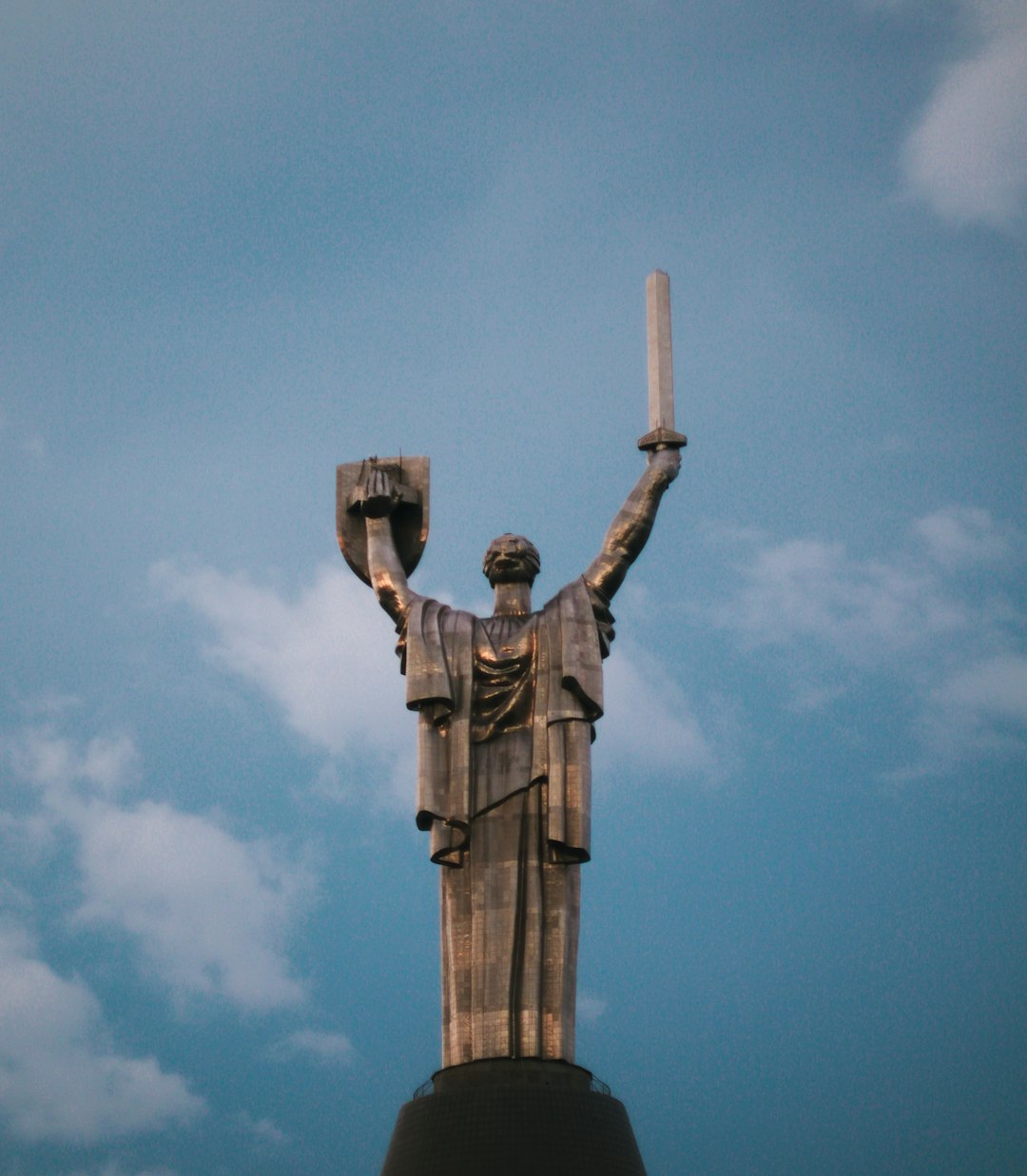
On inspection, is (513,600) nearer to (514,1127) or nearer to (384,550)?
(384,550)

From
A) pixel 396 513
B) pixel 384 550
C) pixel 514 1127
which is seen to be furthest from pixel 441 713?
pixel 514 1127

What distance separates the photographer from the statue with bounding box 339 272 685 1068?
1659 cm

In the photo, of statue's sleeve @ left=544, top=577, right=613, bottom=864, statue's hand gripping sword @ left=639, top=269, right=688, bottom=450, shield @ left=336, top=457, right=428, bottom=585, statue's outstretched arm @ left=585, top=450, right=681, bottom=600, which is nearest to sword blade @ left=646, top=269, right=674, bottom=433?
statue's hand gripping sword @ left=639, top=269, right=688, bottom=450

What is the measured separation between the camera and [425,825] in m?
17.4

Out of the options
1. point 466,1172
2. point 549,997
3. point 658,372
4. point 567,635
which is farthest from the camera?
point 658,372

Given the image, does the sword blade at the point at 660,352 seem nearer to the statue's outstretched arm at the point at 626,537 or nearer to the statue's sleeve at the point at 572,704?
the statue's outstretched arm at the point at 626,537

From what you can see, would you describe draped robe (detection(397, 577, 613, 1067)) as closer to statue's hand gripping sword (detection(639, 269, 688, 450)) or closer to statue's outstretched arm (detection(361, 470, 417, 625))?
statue's outstretched arm (detection(361, 470, 417, 625))

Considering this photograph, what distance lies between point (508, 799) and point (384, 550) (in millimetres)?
3407

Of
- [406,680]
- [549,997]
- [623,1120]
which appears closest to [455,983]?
[549,997]

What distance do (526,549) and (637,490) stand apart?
138cm

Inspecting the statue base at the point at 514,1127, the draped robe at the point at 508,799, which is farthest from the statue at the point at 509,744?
the statue base at the point at 514,1127

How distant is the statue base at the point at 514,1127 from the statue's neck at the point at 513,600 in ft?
16.2

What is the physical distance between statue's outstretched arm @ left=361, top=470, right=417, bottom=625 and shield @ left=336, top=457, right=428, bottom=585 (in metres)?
0.14

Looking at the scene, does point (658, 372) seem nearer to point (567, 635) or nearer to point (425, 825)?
point (567, 635)
